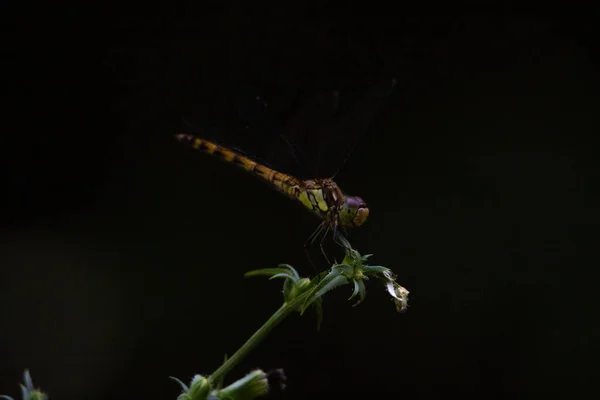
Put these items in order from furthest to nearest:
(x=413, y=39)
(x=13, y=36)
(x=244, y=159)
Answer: (x=413, y=39) < (x=13, y=36) < (x=244, y=159)

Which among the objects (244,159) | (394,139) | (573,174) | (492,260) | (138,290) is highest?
(573,174)

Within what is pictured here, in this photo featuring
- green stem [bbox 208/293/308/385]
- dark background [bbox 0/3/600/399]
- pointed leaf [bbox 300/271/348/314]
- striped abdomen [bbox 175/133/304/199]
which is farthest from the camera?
dark background [bbox 0/3/600/399]

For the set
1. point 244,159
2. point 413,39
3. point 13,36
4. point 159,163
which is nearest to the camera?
point 244,159

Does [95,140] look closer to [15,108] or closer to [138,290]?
[15,108]

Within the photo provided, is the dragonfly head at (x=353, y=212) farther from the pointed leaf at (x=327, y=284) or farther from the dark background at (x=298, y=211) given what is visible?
the dark background at (x=298, y=211)

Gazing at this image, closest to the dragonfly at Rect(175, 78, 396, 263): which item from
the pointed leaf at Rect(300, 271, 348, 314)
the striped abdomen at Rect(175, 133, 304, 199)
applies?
the striped abdomen at Rect(175, 133, 304, 199)

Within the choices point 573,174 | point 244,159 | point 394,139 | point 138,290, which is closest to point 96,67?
point 138,290

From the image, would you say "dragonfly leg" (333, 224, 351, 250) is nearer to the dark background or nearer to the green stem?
the green stem
